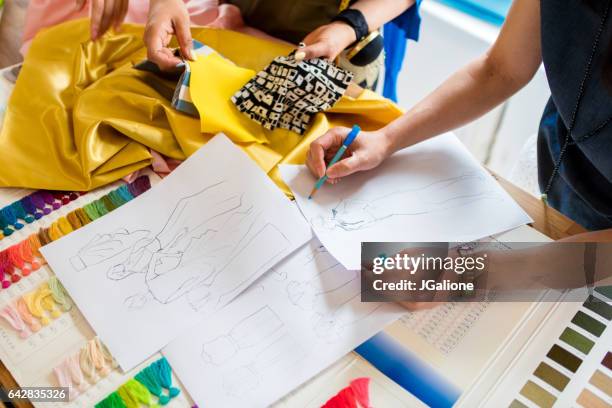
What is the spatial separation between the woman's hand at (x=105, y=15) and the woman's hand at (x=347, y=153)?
436 millimetres

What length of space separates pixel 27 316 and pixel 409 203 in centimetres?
51

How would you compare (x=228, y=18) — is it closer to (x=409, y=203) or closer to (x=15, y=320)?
(x=409, y=203)

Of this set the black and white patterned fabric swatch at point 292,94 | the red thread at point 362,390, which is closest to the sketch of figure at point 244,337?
the red thread at point 362,390

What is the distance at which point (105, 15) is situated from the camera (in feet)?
3.01

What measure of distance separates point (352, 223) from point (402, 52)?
0.59 meters

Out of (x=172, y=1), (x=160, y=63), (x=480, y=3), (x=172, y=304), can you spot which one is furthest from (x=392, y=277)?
(x=480, y=3)

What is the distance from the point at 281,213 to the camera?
720 mm

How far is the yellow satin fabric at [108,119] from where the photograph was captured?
0.76 metres

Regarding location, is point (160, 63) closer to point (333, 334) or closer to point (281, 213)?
point (281, 213)

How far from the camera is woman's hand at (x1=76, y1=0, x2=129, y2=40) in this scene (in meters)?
0.89

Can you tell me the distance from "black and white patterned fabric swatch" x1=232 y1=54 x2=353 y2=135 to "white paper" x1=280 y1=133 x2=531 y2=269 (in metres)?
0.08

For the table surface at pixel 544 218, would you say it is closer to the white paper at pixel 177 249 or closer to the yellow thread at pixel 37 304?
the white paper at pixel 177 249

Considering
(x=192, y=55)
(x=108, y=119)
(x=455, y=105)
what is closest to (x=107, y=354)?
(x=108, y=119)

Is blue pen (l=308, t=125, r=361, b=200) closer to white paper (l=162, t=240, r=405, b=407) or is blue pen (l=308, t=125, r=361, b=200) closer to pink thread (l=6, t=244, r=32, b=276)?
white paper (l=162, t=240, r=405, b=407)
